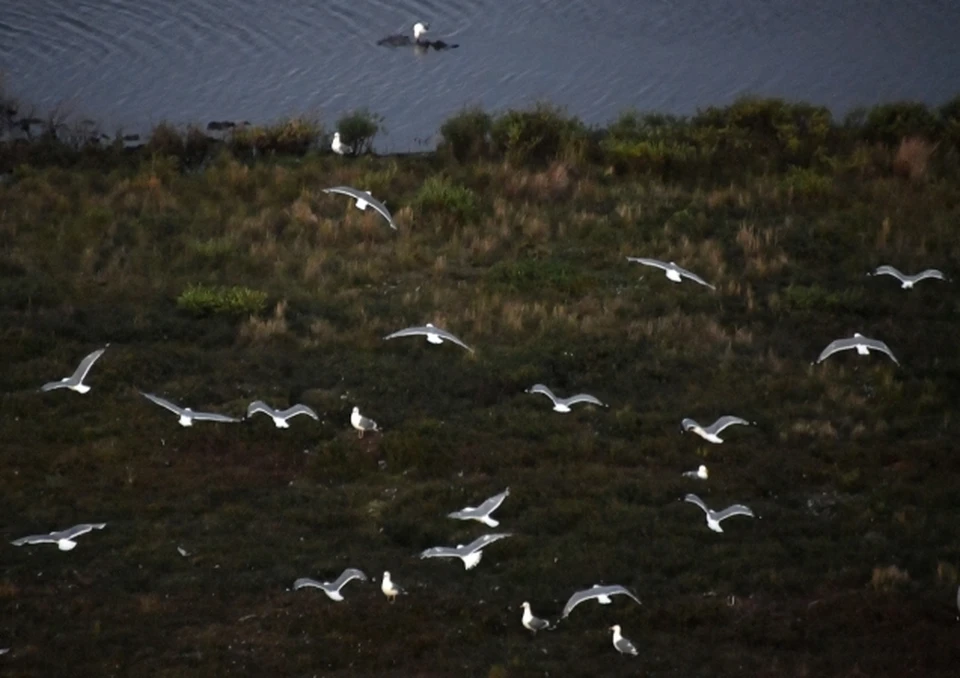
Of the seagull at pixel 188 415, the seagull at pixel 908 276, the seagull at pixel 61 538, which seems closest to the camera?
the seagull at pixel 61 538

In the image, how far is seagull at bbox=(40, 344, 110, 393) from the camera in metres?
14.8

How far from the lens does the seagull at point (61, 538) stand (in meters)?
12.4

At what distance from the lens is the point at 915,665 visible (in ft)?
35.8

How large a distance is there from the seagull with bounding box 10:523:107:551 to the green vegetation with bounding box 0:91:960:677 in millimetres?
123

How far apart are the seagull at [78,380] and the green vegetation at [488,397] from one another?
29 centimetres

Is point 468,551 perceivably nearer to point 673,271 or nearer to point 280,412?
point 280,412

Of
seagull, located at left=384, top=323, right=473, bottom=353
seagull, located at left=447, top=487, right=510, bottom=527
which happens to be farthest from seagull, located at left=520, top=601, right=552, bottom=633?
seagull, located at left=384, top=323, right=473, bottom=353

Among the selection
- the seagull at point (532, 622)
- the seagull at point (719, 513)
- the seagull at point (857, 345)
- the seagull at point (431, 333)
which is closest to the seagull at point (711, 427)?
the seagull at point (719, 513)

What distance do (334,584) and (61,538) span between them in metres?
2.40

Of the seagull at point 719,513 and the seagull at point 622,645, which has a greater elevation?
the seagull at point 719,513

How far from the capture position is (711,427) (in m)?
14.7

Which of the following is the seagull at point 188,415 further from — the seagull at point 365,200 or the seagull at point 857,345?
the seagull at point 857,345

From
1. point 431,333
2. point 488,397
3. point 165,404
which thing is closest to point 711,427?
point 488,397

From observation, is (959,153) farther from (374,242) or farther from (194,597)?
(194,597)
